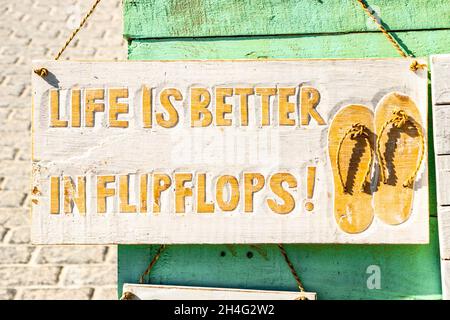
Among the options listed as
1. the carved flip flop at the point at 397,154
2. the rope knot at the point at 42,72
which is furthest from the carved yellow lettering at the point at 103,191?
the carved flip flop at the point at 397,154

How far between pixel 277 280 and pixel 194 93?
0.81m

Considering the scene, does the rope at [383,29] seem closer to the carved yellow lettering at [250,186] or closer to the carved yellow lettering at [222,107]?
the carved yellow lettering at [222,107]

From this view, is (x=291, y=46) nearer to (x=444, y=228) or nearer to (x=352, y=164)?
(x=352, y=164)

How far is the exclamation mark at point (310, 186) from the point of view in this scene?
A: 8.37 feet

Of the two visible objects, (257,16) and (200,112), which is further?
(257,16)

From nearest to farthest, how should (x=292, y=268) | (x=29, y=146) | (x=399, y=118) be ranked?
(x=399, y=118) < (x=292, y=268) < (x=29, y=146)

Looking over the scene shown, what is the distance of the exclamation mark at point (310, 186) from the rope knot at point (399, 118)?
350 mm

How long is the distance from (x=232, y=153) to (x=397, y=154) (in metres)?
0.62

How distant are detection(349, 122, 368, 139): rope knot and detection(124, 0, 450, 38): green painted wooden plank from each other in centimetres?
41

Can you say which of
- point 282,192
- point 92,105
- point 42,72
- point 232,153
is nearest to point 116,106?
point 92,105

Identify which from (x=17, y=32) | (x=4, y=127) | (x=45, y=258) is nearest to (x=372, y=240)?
(x=45, y=258)

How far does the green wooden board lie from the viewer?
2.66m

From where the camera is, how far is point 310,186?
2.55 m
